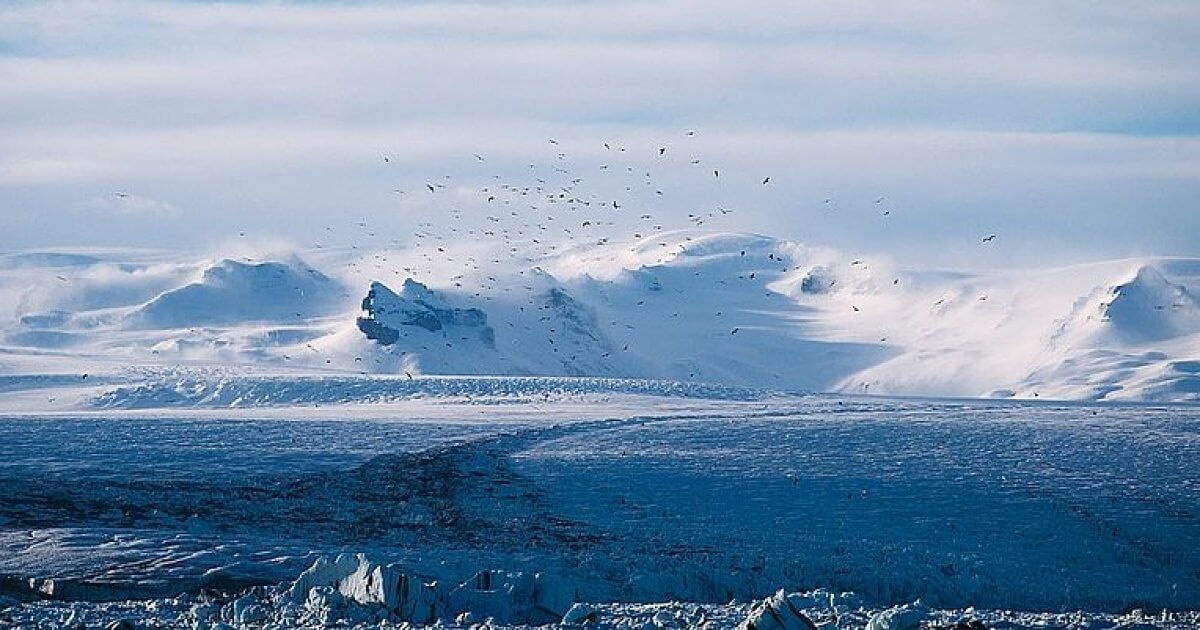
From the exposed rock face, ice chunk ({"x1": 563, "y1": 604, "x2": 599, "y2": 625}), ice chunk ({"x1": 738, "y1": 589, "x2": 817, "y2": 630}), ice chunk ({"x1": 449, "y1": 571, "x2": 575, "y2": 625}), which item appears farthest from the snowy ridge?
the exposed rock face

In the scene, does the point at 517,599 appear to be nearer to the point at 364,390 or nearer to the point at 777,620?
the point at 777,620

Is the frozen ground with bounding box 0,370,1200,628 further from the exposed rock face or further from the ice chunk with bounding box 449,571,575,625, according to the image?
the exposed rock face

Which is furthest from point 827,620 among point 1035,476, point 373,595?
point 1035,476

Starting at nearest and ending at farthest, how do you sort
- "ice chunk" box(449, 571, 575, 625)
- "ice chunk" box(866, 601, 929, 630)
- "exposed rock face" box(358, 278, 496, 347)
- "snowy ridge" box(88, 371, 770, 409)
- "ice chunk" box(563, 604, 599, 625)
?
1. "ice chunk" box(866, 601, 929, 630)
2. "ice chunk" box(563, 604, 599, 625)
3. "ice chunk" box(449, 571, 575, 625)
4. "snowy ridge" box(88, 371, 770, 409)
5. "exposed rock face" box(358, 278, 496, 347)

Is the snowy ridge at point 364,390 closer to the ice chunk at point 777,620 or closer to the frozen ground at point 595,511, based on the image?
the frozen ground at point 595,511

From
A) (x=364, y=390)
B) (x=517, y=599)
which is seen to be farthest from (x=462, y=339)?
(x=517, y=599)

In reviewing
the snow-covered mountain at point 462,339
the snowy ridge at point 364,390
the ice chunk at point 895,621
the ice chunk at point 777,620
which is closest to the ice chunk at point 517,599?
the ice chunk at point 777,620
